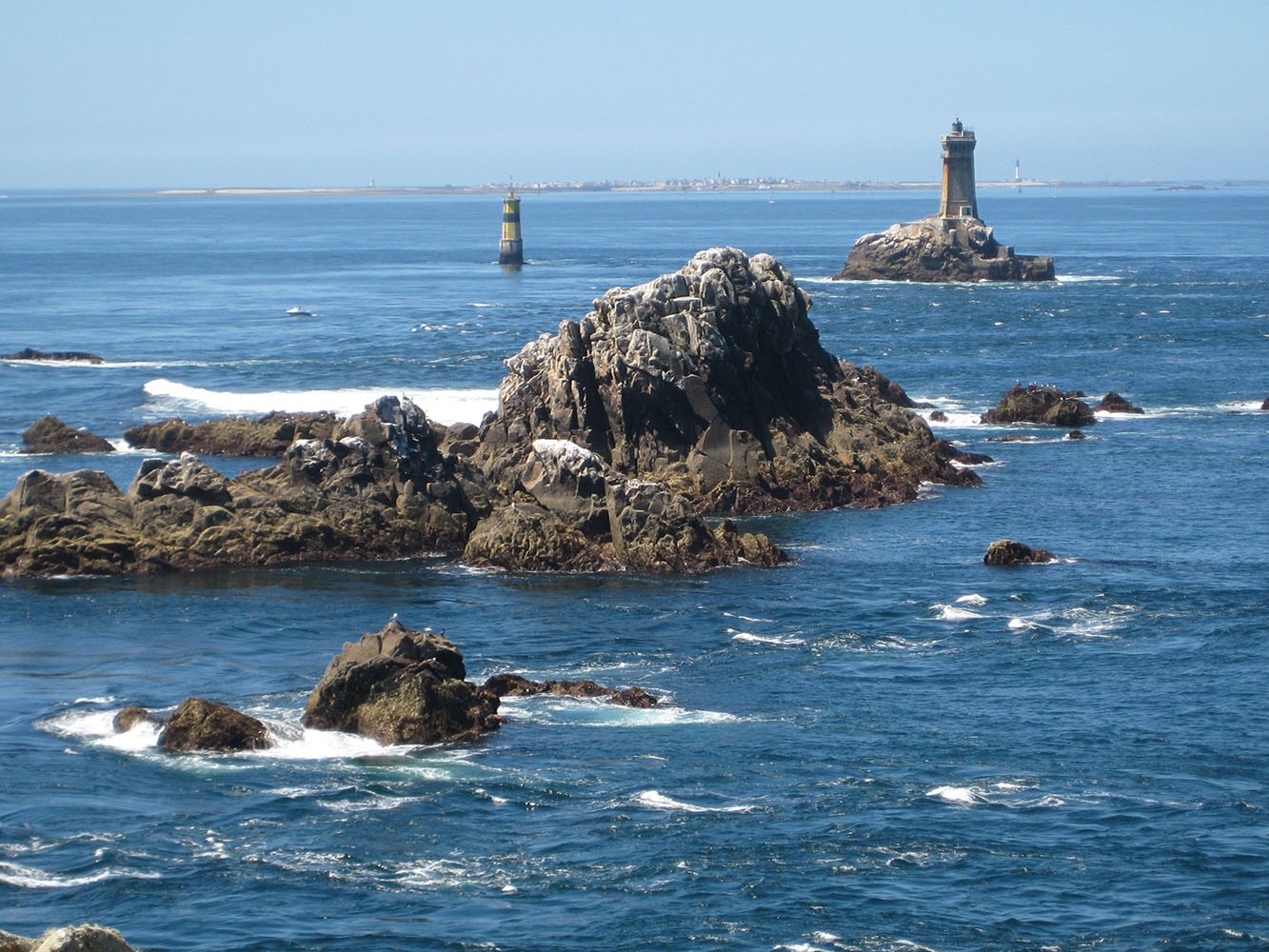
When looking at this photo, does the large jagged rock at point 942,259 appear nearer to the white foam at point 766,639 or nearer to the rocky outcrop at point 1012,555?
the rocky outcrop at point 1012,555

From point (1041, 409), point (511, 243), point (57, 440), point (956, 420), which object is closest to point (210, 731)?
point (57, 440)

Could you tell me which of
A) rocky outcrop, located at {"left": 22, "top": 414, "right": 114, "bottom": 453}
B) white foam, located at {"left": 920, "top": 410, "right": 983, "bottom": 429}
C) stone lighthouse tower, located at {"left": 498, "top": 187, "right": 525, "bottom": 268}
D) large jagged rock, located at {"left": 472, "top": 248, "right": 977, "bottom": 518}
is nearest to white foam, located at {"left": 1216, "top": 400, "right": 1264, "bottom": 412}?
white foam, located at {"left": 920, "top": 410, "right": 983, "bottom": 429}

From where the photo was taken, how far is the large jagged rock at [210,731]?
3625 centimetres

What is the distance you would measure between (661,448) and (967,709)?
25663 millimetres

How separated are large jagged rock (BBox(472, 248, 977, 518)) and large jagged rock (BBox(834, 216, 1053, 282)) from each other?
98.7 meters

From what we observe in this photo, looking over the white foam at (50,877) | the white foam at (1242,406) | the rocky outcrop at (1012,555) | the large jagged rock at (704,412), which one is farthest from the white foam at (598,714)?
the white foam at (1242,406)

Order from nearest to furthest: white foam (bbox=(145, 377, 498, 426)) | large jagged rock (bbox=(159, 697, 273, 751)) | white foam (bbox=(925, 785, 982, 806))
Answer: white foam (bbox=(925, 785, 982, 806))
large jagged rock (bbox=(159, 697, 273, 751))
white foam (bbox=(145, 377, 498, 426))

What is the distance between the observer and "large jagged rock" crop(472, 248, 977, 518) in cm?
6294

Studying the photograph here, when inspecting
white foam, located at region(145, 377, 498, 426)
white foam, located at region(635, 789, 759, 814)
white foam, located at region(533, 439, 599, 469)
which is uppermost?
white foam, located at region(533, 439, 599, 469)

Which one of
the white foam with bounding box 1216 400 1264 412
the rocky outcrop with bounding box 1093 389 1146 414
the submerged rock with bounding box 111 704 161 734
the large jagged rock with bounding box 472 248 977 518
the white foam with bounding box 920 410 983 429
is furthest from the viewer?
the white foam with bounding box 1216 400 1264 412

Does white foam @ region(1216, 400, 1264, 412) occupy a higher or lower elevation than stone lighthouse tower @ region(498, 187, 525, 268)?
lower

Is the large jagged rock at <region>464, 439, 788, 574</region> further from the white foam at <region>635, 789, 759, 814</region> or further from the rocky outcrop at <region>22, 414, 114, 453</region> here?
the rocky outcrop at <region>22, 414, 114, 453</region>

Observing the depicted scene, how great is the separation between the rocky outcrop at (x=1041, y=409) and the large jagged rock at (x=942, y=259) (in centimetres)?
8273

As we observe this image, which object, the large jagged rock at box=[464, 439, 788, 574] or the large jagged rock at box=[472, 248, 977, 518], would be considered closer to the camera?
the large jagged rock at box=[464, 439, 788, 574]
